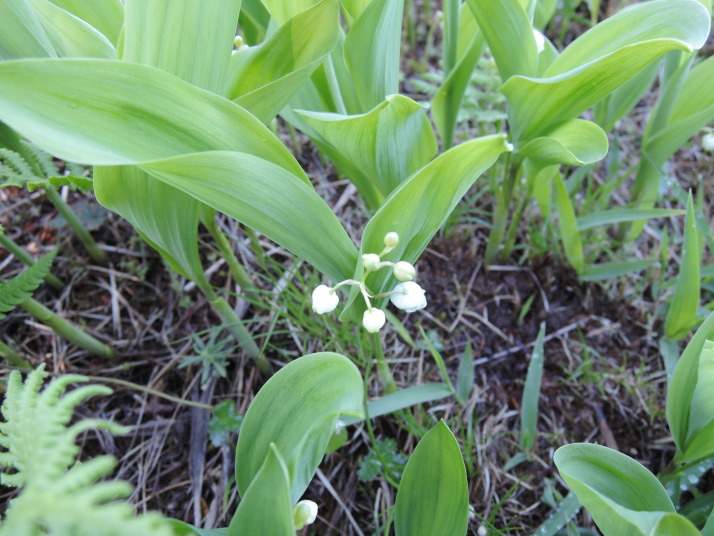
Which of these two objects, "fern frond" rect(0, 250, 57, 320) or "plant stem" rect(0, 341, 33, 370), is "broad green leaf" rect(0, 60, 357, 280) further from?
"plant stem" rect(0, 341, 33, 370)

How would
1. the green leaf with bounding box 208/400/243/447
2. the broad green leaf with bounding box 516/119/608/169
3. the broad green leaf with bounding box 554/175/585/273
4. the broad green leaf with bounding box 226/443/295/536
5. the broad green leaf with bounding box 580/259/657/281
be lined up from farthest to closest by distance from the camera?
the broad green leaf with bounding box 580/259/657/281
the broad green leaf with bounding box 554/175/585/273
the green leaf with bounding box 208/400/243/447
the broad green leaf with bounding box 516/119/608/169
the broad green leaf with bounding box 226/443/295/536

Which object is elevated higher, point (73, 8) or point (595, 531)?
point (73, 8)

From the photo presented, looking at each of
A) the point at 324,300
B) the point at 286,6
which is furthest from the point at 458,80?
the point at 324,300

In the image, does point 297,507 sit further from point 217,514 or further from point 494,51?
point 494,51

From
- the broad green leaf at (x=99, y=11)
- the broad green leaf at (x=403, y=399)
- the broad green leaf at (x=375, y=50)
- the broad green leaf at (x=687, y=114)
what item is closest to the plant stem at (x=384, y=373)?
the broad green leaf at (x=403, y=399)

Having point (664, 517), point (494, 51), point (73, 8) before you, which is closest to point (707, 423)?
point (664, 517)

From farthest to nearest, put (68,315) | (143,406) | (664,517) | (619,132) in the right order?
(619,132), (68,315), (143,406), (664,517)

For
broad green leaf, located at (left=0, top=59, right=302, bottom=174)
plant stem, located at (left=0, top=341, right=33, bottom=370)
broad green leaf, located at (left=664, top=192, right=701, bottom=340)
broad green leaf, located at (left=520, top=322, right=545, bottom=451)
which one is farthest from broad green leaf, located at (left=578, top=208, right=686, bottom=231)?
plant stem, located at (left=0, top=341, right=33, bottom=370)
